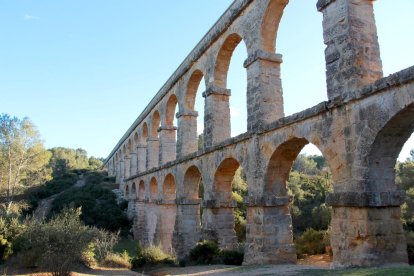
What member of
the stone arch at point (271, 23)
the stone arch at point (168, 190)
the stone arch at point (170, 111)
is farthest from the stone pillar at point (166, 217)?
the stone arch at point (271, 23)

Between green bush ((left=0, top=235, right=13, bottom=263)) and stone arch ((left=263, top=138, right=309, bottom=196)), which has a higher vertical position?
stone arch ((left=263, top=138, right=309, bottom=196))

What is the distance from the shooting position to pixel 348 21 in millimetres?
6387

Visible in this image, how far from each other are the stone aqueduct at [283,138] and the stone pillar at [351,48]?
0.06ft

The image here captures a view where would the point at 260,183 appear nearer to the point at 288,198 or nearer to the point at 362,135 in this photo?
the point at 288,198

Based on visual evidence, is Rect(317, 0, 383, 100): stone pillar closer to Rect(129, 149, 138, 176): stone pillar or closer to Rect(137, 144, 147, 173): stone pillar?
Rect(137, 144, 147, 173): stone pillar

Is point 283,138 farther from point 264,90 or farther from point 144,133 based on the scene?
point 144,133

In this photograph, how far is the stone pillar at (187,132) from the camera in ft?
47.2

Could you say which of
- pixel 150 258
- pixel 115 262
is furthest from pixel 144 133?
pixel 150 258

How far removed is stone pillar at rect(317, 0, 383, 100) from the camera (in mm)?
6227

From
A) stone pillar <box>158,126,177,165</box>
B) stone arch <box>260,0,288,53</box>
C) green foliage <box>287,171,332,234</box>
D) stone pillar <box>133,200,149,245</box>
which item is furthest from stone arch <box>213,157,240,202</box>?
stone pillar <box>133,200,149,245</box>

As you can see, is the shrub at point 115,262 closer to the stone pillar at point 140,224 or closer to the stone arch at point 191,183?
the stone arch at point 191,183

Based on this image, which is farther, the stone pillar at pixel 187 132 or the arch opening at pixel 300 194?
the stone pillar at pixel 187 132

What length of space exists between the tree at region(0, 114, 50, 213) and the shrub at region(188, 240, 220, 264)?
17.4 metres

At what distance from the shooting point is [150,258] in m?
12.3
